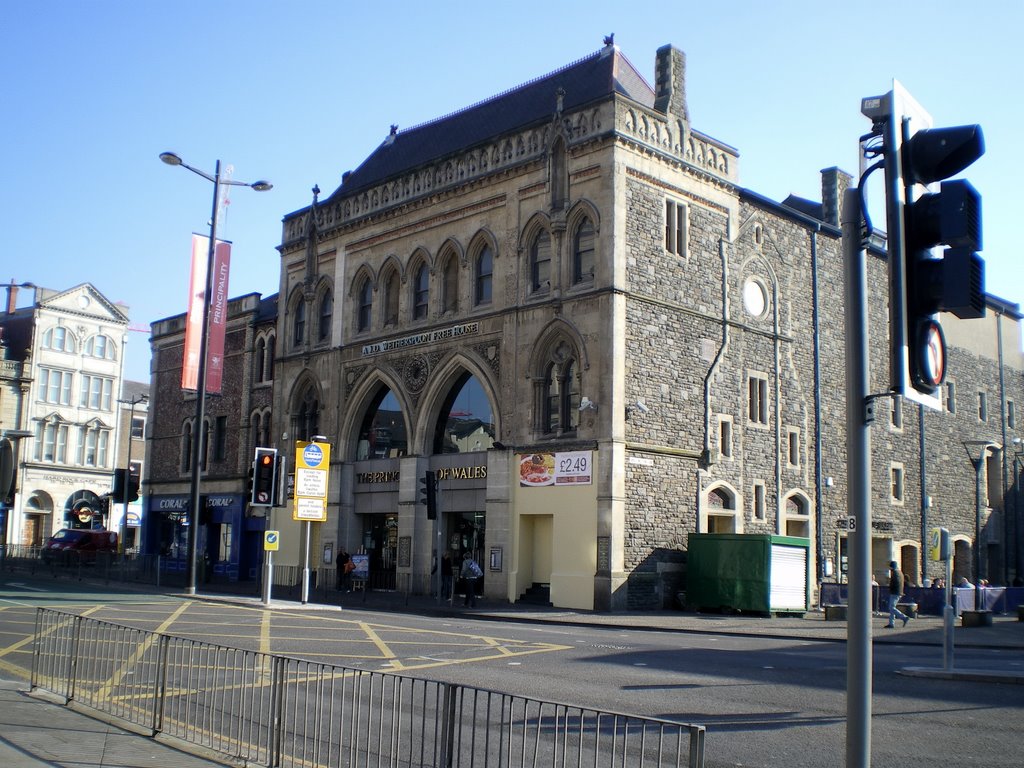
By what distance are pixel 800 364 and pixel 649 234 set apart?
8.85m

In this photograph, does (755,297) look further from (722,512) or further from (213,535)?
(213,535)

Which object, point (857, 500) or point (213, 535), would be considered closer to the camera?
point (857, 500)

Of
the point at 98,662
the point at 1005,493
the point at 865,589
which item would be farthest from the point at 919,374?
the point at 1005,493

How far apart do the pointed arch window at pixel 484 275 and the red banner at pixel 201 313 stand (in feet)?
29.5

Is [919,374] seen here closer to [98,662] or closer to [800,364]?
A: [98,662]

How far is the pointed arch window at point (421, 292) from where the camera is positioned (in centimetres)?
3691

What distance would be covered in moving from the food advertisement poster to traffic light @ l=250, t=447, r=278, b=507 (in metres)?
7.87

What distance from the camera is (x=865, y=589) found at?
4.56 meters

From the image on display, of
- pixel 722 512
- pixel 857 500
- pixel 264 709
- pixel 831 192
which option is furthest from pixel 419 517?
pixel 857 500

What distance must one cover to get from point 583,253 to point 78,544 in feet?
97.1

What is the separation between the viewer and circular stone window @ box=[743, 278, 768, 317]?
34938 mm

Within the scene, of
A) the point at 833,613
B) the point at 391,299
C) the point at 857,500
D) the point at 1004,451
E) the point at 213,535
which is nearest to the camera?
the point at 857,500

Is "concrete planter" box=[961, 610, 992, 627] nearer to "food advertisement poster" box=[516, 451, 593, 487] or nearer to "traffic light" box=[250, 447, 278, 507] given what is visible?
"food advertisement poster" box=[516, 451, 593, 487]

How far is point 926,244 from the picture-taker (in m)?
4.32
